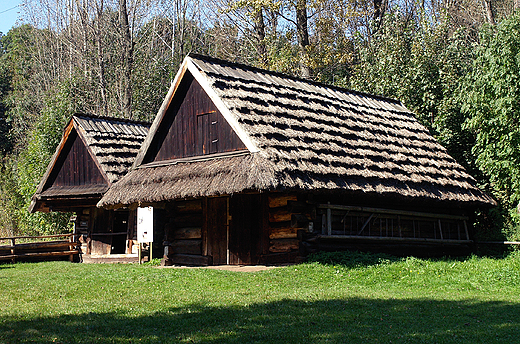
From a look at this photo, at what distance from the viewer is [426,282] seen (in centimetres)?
1212

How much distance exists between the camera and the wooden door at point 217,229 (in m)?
15.6

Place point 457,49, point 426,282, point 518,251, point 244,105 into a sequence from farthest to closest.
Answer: point 457,49 → point 518,251 → point 244,105 → point 426,282

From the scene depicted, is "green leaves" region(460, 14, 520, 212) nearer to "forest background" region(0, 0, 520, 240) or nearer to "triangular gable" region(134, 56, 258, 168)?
"forest background" region(0, 0, 520, 240)

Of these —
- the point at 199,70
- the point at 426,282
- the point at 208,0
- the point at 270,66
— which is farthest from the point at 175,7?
the point at 426,282

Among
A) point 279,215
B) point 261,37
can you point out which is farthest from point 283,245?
point 261,37

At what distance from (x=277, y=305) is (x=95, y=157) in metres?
13.1

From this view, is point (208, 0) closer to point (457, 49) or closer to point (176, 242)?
point (457, 49)

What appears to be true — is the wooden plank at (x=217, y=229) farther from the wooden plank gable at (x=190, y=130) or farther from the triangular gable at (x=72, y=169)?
the triangular gable at (x=72, y=169)

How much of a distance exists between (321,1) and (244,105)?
635 inches

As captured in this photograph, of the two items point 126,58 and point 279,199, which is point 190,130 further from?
point 126,58

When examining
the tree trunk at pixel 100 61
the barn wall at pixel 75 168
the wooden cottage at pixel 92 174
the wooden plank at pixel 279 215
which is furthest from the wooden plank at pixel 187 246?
the tree trunk at pixel 100 61

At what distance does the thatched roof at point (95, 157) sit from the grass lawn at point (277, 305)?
623 centimetres

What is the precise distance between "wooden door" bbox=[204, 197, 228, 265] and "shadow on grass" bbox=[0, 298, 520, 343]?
625cm

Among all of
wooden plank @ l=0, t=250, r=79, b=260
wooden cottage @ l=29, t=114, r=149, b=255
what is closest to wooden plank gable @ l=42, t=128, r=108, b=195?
wooden cottage @ l=29, t=114, r=149, b=255
